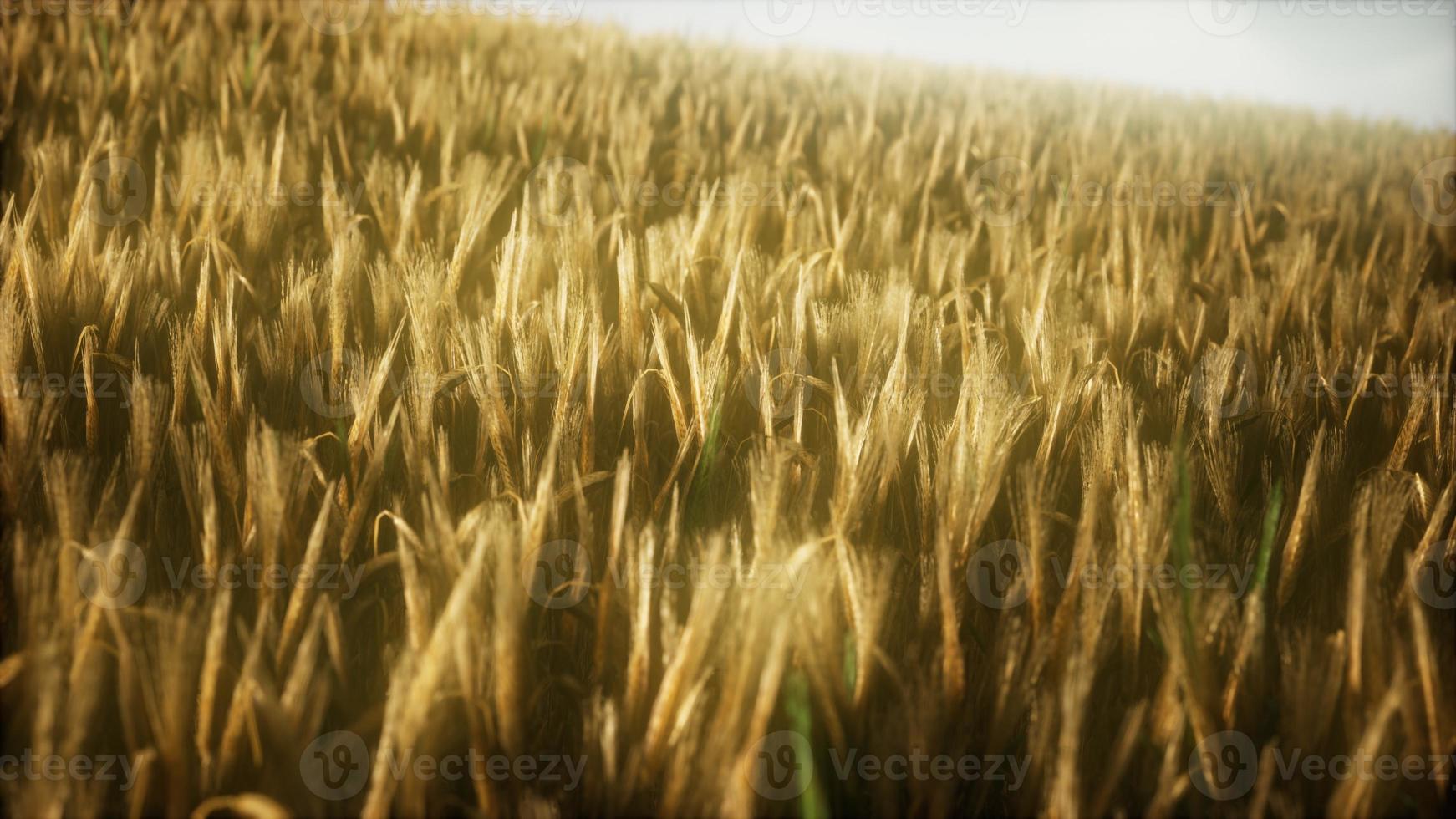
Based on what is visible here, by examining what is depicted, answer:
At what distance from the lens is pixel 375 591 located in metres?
0.64

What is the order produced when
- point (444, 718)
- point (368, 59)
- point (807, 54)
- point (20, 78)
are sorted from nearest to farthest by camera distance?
point (444, 718) → point (20, 78) → point (368, 59) → point (807, 54)

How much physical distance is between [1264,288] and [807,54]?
4.99 meters

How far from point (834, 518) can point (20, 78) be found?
2635 millimetres

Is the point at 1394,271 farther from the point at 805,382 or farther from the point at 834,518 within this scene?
the point at 834,518

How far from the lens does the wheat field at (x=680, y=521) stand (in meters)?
0.47

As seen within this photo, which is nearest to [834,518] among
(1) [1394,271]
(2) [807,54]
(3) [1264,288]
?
(3) [1264,288]

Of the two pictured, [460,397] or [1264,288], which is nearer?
[460,397]

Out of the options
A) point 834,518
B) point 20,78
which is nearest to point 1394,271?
point 834,518

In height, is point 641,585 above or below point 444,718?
above

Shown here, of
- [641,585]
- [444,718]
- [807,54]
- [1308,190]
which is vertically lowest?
[444,718]

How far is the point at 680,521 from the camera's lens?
2.43ft

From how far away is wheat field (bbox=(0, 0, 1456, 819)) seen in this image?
0.47 meters

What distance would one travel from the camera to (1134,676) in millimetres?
582

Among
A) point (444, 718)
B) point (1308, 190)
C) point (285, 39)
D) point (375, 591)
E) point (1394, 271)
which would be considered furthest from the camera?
point (285, 39)
